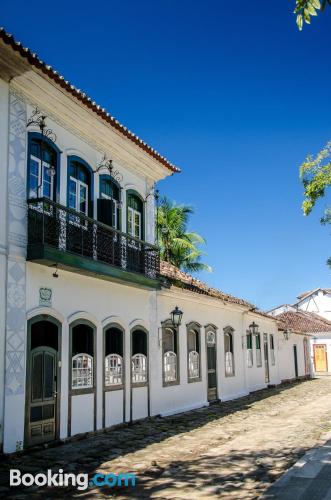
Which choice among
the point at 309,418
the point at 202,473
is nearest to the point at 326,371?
the point at 309,418

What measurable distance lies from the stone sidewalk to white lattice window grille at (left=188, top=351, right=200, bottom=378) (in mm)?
7755

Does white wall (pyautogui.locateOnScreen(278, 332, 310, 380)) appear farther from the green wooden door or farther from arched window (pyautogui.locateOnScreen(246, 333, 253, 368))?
the green wooden door

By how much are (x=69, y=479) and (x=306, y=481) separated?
3141 millimetres

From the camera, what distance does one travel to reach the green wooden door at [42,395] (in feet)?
30.1

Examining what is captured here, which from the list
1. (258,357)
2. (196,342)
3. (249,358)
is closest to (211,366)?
(196,342)

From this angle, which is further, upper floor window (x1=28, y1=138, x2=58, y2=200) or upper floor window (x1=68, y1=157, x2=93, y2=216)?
upper floor window (x1=68, y1=157, x2=93, y2=216)

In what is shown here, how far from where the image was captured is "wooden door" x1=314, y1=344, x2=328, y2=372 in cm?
3719

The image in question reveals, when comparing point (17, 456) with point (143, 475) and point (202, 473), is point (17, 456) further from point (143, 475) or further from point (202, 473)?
point (202, 473)

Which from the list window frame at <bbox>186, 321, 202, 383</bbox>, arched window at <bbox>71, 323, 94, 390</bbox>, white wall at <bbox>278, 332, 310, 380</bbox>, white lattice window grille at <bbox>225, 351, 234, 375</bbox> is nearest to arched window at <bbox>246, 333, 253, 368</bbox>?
white lattice window grille at <bbox>225, 351, 234, 375</bbox>

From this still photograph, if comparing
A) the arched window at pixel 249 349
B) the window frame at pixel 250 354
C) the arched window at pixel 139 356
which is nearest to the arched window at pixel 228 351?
the window frame at pixel 250 354

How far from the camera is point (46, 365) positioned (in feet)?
31.8

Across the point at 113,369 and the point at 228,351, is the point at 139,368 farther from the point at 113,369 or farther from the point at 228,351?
the point at 228,351

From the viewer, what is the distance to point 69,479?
285 inches

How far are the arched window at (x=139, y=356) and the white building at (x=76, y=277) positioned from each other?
0.04 meters
